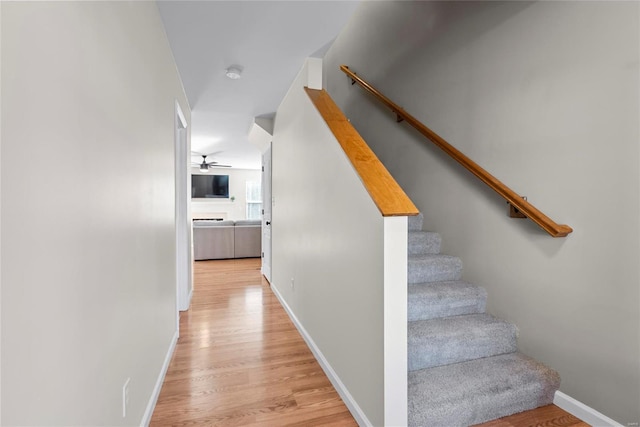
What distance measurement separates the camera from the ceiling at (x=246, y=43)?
2.02 m

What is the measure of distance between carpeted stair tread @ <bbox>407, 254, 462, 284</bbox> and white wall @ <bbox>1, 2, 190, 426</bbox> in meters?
1.78

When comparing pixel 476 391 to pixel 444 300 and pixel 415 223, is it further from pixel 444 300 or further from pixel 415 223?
pixel 415 223

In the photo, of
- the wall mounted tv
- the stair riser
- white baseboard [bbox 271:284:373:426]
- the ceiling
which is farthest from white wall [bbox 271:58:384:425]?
the wall mounted tv

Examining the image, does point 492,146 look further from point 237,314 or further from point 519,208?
point 237,314

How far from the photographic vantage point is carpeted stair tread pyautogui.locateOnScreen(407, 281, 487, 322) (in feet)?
6.77

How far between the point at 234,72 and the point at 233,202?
28.5ft

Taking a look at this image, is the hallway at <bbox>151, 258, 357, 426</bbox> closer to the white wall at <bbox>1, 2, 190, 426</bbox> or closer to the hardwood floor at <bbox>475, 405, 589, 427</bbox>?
the white wall at <bbox>1, 2, 190, 426</bbox>

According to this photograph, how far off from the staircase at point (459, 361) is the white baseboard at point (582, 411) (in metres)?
0.04

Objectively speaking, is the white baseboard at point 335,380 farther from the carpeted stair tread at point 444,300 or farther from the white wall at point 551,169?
the white wall at point 551,169

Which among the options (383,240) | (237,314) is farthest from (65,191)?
(237,314)

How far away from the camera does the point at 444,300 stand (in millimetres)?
2113

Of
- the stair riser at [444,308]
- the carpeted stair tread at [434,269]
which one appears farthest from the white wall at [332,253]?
the carpeted stair tread at [434,269]

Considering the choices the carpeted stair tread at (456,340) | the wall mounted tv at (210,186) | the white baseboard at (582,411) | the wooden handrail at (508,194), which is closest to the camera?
the white baseboard at (582,411)

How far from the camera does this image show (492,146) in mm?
2141
